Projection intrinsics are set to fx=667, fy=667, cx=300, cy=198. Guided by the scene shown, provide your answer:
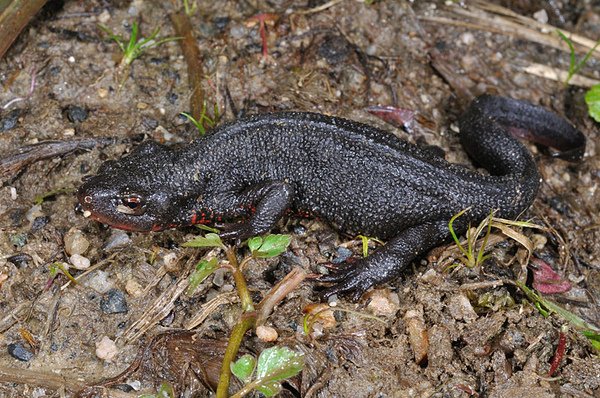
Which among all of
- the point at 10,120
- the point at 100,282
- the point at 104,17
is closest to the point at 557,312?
the point at 100,282

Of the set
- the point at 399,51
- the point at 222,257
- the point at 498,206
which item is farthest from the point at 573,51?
the point at 222,257

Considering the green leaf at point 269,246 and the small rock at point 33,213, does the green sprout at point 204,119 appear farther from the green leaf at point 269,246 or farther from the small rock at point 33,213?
the green leaf at point 269,246

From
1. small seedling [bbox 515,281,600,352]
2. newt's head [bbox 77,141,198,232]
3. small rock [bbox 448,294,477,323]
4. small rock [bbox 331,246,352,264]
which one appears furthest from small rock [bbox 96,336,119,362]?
small seedling [bbox 515,281,600,352]

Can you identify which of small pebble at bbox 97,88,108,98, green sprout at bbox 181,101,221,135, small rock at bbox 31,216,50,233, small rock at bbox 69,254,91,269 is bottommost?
small rock at bbox 69,254,91,269

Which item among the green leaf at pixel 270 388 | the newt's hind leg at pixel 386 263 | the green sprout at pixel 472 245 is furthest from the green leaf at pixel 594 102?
the green leaf at pixel 270 388

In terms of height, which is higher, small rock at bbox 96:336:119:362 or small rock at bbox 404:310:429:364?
small rock at bbox 96:336:119:362

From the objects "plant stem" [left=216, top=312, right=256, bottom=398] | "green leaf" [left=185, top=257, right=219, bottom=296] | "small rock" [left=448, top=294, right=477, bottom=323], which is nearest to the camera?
"plant stem" [left=216, top=312, right=256, bottom=398]

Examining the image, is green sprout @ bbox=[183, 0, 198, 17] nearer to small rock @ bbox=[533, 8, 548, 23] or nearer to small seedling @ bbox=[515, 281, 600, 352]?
small rock @ bbox=[533, 8, 548, 23]
